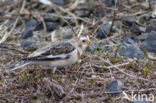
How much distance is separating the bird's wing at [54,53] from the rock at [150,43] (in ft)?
6.23

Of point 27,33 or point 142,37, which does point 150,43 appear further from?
point 27,33

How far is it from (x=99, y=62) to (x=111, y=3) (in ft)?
11.5

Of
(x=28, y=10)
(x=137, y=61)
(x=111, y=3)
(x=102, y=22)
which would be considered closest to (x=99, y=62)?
(x=137, y=61)

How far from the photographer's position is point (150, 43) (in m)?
6.24

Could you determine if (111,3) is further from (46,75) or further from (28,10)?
(46,75)

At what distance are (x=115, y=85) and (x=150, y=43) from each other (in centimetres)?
211

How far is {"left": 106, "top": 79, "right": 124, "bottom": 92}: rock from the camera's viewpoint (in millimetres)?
4453

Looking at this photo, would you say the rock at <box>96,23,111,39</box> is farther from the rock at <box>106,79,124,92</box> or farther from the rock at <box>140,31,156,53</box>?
the rock at <box>106,79,124,92</box>

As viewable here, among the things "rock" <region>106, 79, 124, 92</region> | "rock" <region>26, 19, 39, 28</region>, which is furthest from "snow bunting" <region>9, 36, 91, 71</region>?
"rock" <region>26, 19, 39, 28</region>

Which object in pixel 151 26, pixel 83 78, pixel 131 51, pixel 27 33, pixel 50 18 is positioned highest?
pixel 50 18

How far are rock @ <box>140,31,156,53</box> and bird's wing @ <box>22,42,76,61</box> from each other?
190 cm

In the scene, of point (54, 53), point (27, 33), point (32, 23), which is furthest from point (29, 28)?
point (54, 53)

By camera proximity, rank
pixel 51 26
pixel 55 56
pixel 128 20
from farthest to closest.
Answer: pixel 51 26, pixel 128 20, pixel 55 56

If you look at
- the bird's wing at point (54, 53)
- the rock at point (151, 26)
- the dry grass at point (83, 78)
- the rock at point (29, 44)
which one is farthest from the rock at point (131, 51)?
the rock at point (29, 44)
